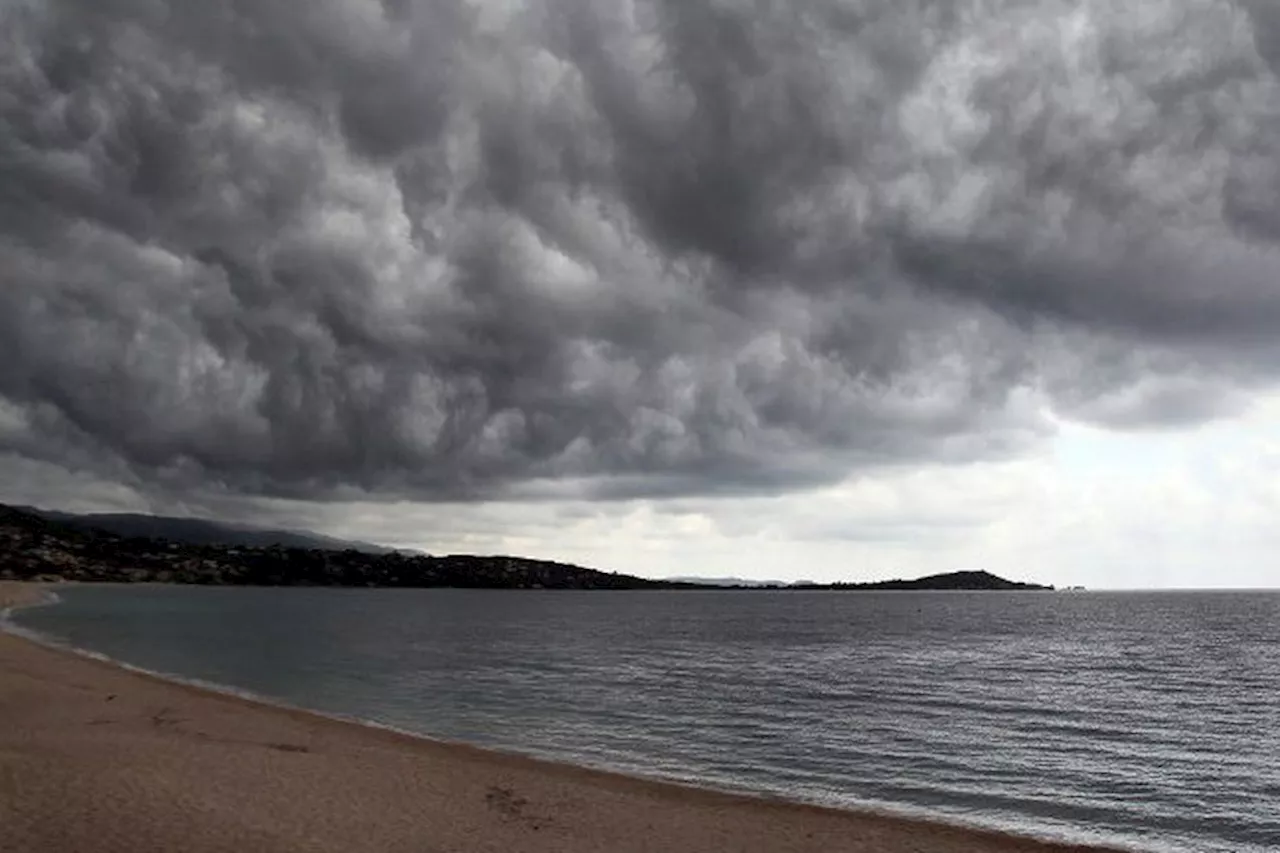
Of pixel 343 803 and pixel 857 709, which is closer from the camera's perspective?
pixel 343 803

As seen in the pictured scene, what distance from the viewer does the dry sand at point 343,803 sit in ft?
66.0

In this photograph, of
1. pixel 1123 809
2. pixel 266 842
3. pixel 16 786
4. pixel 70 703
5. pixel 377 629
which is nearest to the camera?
pixel 266 842

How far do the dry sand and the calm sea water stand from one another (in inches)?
179

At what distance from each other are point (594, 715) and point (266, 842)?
29.4 meters

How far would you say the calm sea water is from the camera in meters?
31.5

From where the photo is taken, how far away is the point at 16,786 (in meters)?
22.5

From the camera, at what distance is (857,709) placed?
2052 inches

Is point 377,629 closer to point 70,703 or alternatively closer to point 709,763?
point 70,703

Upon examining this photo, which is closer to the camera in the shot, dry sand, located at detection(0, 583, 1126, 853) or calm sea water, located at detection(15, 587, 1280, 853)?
dry sand, located at detection(0, 583, 1126, 853)

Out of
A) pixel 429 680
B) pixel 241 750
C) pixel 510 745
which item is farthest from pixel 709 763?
pixel 429 680

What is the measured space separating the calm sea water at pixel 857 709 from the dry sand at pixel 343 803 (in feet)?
14.9

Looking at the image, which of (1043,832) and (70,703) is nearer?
(1043,832)

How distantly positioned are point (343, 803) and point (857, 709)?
112ft

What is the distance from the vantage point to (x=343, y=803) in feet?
78.7
